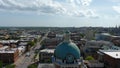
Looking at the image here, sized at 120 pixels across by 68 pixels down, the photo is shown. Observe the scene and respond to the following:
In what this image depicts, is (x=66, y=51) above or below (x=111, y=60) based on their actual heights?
above

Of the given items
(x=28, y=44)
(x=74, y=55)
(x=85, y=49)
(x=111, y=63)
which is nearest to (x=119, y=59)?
Answer: (x=111, y=63)

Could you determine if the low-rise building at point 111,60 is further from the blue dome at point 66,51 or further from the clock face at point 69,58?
the clock face at point 69,58

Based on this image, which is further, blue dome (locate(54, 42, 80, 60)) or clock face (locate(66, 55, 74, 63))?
blue dome (locate(54, 42, 80, 60))

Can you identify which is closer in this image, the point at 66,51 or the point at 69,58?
the point at 69,58

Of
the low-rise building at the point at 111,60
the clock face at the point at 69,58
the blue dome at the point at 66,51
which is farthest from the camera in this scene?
the low-rise building at the point at 111,60

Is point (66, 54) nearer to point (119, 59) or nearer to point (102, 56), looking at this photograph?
point (119, 59)

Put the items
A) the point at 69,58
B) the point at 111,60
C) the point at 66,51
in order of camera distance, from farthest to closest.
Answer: the point at 111,60
the point at 66,51
the point at 69,58

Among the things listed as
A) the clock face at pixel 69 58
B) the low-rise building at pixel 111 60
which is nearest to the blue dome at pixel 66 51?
the clock face at pixel 69 58

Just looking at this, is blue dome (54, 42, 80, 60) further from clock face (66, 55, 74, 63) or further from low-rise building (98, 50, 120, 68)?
low-rise building (98, 50, 120, 68)

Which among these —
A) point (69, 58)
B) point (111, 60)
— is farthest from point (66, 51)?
point (111, 60)

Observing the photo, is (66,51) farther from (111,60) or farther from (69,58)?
(111,60)

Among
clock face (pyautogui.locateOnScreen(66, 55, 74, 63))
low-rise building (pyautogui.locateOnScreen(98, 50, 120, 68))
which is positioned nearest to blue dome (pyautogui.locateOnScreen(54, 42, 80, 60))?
clock face (pyautogui.locateOnScreen(66, 55, 74, 63))
